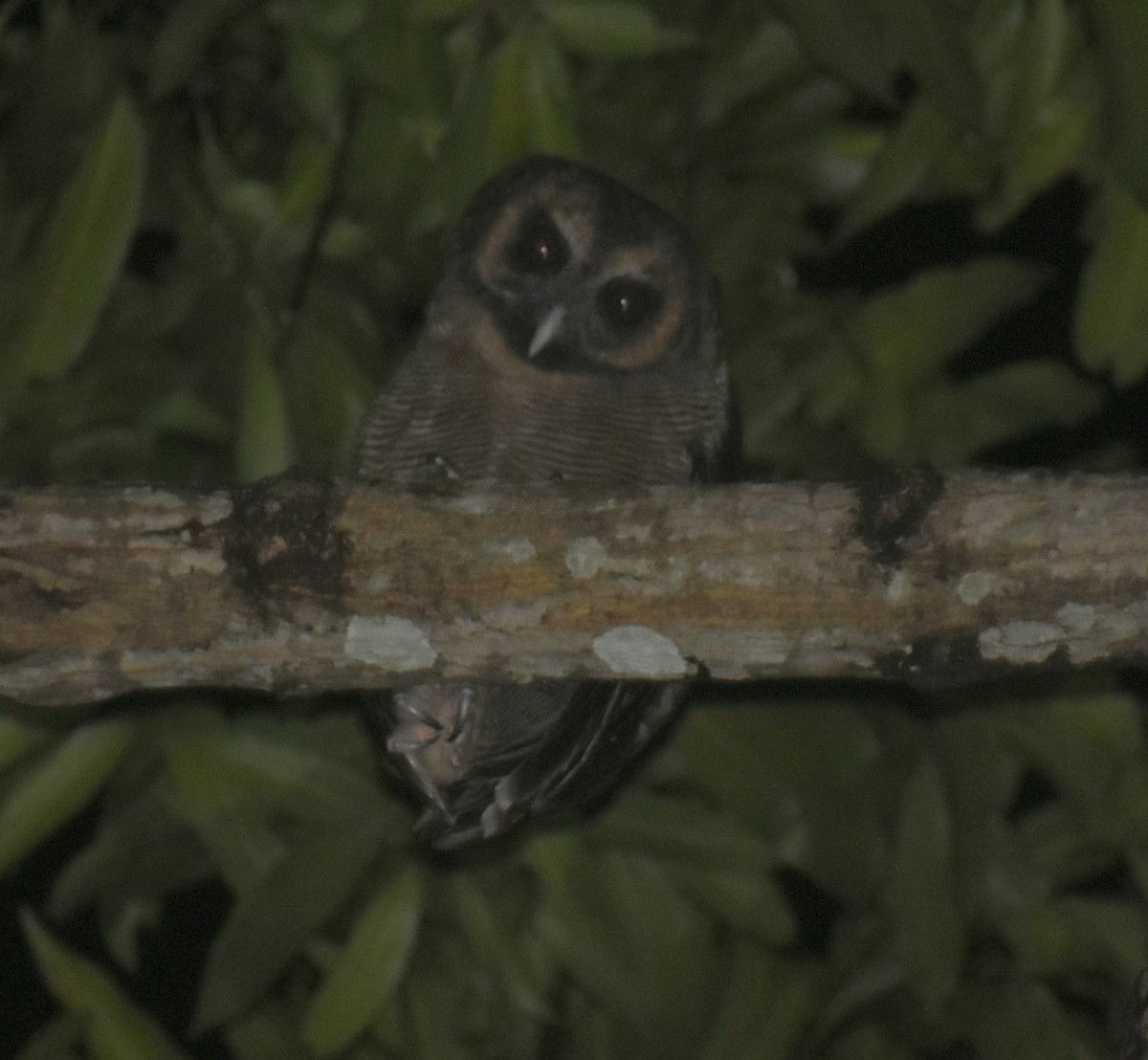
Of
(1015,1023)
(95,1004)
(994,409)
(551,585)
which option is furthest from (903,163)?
(95,1004)

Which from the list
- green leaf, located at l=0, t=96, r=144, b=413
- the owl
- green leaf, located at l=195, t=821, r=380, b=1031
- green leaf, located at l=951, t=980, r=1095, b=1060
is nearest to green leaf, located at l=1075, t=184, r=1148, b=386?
the owl

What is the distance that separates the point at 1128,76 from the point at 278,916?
180 cm

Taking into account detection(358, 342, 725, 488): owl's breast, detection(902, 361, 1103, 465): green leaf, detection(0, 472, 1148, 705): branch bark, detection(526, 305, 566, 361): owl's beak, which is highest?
detection(0, 472, 1148, 705): branch bark

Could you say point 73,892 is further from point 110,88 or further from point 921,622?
point 921,622

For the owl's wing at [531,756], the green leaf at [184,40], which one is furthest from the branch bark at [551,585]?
the green leaf at [184,40]

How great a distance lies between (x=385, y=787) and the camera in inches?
120

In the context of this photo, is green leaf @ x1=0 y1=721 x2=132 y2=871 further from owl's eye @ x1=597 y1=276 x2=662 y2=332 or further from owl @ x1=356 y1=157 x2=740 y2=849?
owl's eye @ x1=597 y1=276 x2=662 y2=332

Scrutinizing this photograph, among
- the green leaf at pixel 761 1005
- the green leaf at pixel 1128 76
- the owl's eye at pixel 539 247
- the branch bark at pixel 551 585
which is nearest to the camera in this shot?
the branch bark at pixel 551 585

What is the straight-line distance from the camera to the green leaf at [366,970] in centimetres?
287

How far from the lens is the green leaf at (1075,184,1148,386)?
283cm

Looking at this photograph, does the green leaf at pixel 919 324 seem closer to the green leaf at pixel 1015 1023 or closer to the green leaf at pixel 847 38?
the green leaf at pixel 847 38

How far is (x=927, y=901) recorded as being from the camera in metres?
2.86

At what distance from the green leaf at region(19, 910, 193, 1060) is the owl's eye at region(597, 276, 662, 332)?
1480mm

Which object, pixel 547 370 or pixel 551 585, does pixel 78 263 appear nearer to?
pixel 547 370
